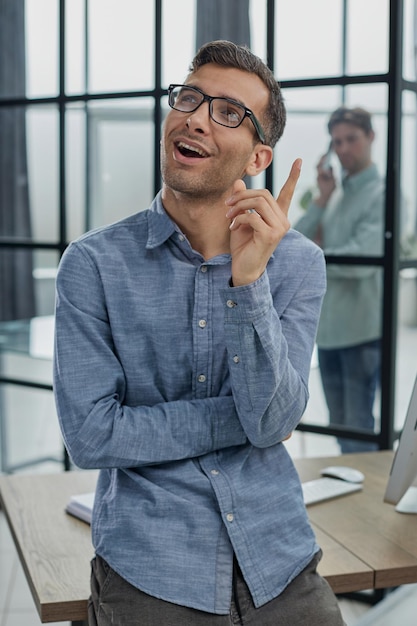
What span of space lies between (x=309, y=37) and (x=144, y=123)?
0.71 metres

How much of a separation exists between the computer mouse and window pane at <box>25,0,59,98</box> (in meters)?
2.05

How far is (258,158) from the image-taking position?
5.40ft

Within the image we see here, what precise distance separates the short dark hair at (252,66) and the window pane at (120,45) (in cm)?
155

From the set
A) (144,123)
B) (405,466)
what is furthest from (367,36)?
(405,466)

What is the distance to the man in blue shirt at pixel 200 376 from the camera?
140 centimetres

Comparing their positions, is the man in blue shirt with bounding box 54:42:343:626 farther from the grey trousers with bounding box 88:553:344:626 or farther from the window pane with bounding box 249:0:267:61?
the window pane with bounding box 249:0:267:61

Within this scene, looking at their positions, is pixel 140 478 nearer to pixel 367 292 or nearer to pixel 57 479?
pixel 57 479

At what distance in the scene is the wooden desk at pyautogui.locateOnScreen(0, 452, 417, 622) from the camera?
1.46 metres

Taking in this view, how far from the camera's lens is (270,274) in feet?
5.24

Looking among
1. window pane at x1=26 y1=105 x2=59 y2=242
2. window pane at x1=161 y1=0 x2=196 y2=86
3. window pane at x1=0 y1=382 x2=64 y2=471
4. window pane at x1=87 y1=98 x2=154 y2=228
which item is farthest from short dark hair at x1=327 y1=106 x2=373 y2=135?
window pane at x1=0 y1=382 x2=64 y2=471

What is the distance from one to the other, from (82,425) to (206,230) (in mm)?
430

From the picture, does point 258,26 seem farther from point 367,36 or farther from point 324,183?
point 324,183

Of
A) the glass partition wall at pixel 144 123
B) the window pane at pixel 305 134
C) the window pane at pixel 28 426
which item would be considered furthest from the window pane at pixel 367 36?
the window pane at pixel 28 426

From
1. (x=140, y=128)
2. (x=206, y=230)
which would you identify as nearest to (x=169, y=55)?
(x=140, y=128)
